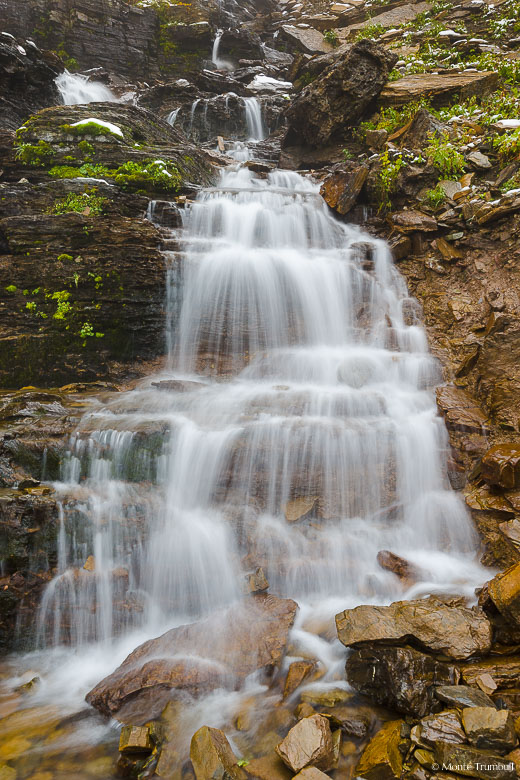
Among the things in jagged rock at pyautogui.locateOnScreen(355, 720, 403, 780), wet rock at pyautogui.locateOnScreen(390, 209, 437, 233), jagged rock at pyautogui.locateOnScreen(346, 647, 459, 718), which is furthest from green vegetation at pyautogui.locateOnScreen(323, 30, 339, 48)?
jagged rock at pyautogui.locateOnScreen(355, 720, 403, 780)

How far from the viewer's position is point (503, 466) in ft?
15.1

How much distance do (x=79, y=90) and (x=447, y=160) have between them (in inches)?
614

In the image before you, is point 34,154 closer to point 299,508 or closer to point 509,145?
point 299,508

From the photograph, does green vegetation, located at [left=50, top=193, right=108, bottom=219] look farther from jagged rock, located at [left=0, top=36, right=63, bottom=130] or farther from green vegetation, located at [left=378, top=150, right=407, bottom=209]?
jagged rock, located at [left=0, top=36, right=63, bottom=130]

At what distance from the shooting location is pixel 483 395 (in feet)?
19.7

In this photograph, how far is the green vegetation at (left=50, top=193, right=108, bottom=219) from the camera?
8359 mm

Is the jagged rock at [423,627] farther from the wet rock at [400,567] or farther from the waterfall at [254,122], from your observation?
the waterfall at [254,122]

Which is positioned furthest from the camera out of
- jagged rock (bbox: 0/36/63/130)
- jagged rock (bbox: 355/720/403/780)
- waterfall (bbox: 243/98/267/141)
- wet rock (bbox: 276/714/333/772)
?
waterfall (bbox: 243/98/267/141)

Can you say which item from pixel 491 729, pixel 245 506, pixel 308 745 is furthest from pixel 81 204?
pixel 491 729

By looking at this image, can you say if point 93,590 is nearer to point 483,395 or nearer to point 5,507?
point 5,507

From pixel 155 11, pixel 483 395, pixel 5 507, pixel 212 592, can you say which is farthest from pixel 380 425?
pixel 155 11

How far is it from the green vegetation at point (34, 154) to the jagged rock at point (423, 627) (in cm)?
1103

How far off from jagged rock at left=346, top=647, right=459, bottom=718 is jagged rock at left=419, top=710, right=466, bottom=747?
0.13 m

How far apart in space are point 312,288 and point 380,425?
13.6 feet
